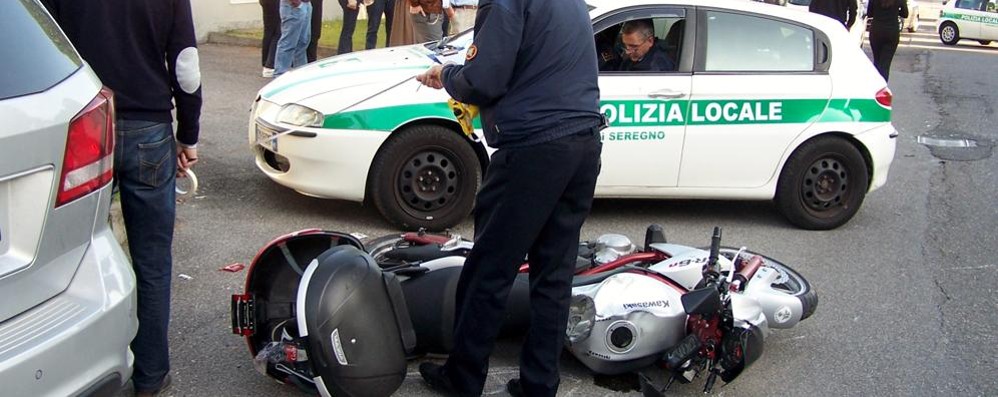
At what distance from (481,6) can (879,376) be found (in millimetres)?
2392

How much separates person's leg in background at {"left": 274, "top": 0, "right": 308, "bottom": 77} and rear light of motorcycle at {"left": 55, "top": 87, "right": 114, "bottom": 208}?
24.7 ft

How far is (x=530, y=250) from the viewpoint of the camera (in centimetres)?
388

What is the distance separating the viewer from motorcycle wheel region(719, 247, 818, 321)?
179 inches

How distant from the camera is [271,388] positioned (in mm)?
4059

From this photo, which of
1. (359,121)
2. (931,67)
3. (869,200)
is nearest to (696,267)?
(359,121)

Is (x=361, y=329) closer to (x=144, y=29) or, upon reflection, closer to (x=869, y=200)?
(x=144, y=29)

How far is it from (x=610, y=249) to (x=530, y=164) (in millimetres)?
1271

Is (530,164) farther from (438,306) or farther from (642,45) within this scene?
(642,45)

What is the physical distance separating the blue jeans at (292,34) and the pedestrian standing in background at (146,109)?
265 inches

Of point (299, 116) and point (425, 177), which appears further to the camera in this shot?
point (425, 177)

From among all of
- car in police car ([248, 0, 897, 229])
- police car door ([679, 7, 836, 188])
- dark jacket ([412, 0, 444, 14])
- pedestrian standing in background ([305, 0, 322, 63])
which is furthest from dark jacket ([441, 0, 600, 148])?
pedestrian standing in background ([305, 0, 322, 63])

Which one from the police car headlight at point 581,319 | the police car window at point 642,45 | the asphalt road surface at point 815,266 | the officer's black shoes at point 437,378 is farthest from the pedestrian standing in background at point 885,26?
the officer's black shoes at point 437,378

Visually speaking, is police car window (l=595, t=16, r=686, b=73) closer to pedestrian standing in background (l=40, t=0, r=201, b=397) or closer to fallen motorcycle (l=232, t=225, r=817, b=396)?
fallen motorcycle (l=232, t=225, r=817, b=396)

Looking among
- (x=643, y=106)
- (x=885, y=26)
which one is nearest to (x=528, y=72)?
(x=643, y=106)
